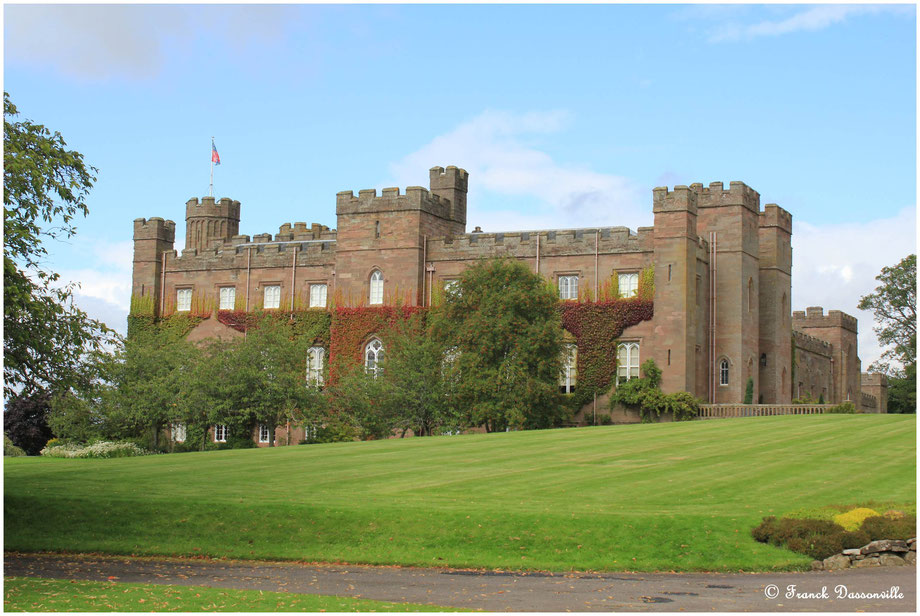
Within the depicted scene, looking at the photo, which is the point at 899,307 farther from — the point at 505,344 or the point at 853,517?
the point at 853,517

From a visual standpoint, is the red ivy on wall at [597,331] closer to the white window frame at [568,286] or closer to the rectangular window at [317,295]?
the white window frame at [568,286]

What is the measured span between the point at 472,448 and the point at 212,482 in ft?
33.4

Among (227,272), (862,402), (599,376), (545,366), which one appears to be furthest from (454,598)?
(862,402)

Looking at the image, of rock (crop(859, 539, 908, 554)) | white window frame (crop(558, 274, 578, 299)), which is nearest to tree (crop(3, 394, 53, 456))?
white window frame (crop(558, 274, 578, 299))

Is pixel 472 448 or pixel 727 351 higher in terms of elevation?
pixel 727 351

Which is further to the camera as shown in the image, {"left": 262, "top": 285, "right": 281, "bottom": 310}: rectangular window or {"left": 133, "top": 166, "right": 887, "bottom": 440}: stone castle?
{"left": 262, "top": 285, "right": 281, "bottom": 310}: rectangular window

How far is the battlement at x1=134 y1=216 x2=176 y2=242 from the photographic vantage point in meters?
65.6

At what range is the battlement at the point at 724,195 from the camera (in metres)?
56.8

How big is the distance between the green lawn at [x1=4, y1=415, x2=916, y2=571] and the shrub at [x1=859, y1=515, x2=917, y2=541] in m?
1.54

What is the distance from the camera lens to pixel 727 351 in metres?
56.4

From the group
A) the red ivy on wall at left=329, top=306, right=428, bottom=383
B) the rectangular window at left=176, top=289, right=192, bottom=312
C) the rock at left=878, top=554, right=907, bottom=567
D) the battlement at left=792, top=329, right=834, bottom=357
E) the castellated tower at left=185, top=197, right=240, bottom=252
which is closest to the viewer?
the rock at left=878, top=554, right=907, bottom=567

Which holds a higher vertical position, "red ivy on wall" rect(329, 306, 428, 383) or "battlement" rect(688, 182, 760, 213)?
"battlement" rect(688, 182, 760, 213)

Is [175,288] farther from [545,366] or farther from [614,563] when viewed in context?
[614,563]

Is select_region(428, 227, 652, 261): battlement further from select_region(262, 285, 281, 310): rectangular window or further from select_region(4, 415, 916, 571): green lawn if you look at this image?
select_region(4, 415, 916, 571): green lawn
